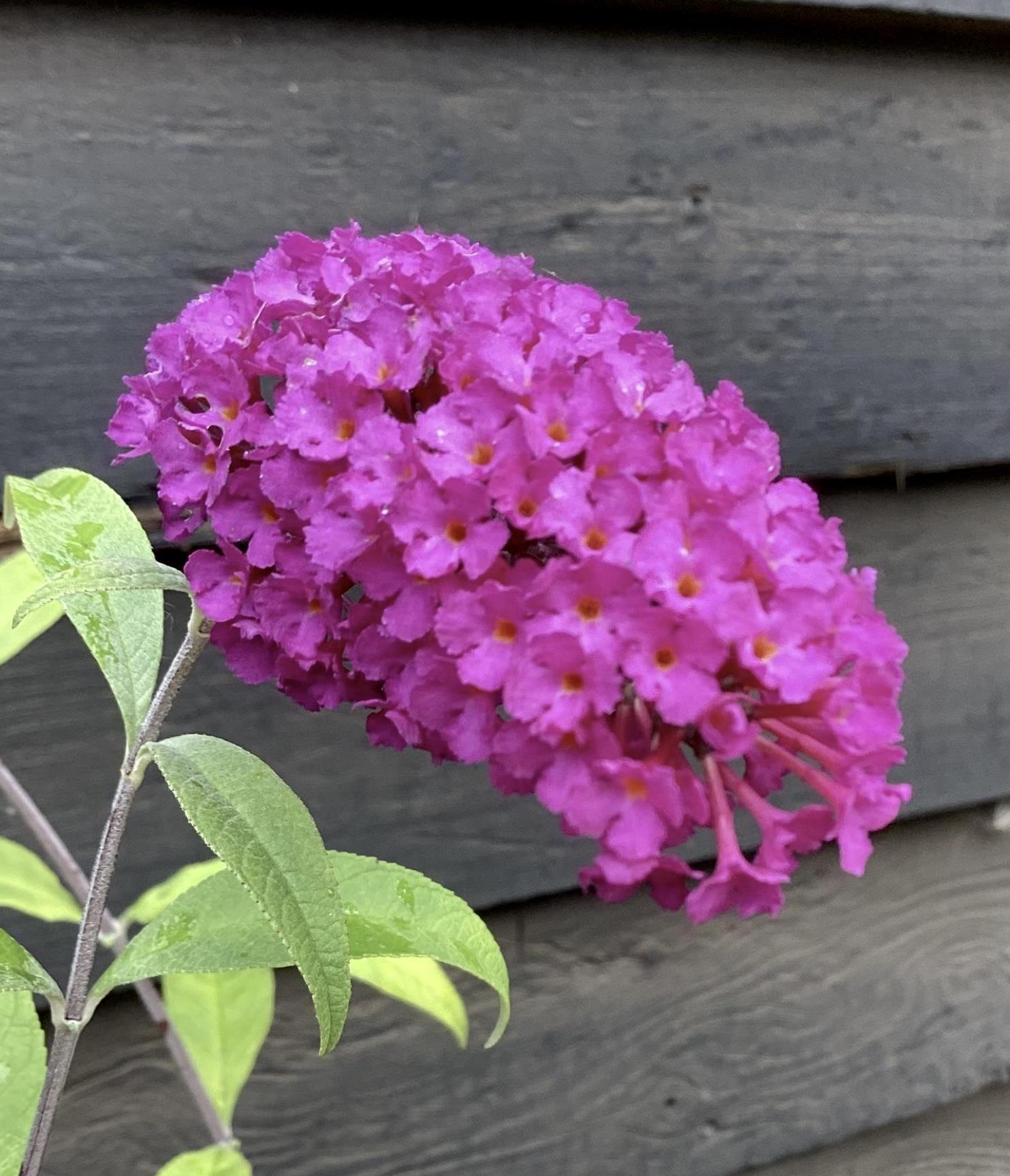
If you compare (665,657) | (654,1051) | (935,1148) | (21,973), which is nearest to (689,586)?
(665,657)

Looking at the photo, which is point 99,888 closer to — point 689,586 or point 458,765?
point 689,586

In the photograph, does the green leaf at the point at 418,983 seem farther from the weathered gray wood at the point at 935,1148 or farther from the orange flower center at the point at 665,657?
the weathered gray wood at the point at 935,1148

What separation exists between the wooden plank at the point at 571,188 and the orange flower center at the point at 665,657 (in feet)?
1.39

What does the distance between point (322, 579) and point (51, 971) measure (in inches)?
18.3

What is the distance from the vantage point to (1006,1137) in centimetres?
104

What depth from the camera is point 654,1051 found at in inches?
34.6

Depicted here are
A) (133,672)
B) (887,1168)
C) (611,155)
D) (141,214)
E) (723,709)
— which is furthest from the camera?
(887,1168)

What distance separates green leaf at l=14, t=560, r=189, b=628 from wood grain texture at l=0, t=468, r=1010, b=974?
0.28 m

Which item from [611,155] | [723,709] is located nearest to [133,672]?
[723,709]

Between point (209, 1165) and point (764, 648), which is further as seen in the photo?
point (209, 1165)

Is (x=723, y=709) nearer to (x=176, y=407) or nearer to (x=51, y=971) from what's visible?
(x=176, y=407)

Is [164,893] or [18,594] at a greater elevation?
[18,594]

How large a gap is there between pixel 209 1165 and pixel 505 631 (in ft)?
1.28

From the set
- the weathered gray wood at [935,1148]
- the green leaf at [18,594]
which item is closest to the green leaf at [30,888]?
the green leaf at [18,594]
